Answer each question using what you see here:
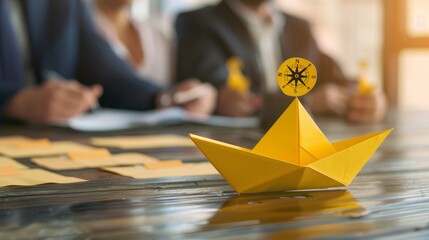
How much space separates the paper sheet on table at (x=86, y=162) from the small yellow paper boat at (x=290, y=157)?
0.30 m

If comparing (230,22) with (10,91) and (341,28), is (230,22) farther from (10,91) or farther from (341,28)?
(341,28)

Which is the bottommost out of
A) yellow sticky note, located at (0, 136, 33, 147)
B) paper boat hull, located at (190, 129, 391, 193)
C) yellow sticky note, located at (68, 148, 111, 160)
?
paper boat hull, located at (190, 129, 391, 193)

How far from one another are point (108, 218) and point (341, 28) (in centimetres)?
365

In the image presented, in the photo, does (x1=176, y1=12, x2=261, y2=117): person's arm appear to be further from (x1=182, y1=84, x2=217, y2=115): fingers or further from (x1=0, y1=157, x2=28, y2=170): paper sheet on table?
(x1=0, y1=157, x2=28, y2=170): paper sheet on table

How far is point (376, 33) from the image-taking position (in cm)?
399

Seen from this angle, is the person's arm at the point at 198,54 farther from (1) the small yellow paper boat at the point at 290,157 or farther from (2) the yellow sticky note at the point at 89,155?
(1) the small yellow paper boat at the point at 290,157

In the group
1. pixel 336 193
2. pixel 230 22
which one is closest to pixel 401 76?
pixel 230 22

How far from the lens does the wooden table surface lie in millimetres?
555

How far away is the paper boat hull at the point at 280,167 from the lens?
686 millimetres

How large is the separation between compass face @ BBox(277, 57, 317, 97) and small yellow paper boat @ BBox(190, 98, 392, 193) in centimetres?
6

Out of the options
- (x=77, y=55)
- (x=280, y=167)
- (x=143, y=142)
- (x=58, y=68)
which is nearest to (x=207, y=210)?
(x=280, y=167)

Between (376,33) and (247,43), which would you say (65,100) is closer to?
(247,43)

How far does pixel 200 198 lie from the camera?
709 mm

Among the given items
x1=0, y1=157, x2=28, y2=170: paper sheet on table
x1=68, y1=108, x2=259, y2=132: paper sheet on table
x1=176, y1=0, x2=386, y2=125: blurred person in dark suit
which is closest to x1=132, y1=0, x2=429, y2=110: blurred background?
x1=176, y1=0, x2=386, y2=125: blurred person in dark suit
